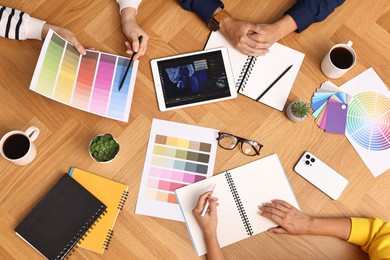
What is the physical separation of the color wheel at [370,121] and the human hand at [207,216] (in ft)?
1.62

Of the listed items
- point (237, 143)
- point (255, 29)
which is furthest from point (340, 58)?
point (237, 143)

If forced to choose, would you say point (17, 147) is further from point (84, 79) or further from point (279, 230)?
point (279, 230)

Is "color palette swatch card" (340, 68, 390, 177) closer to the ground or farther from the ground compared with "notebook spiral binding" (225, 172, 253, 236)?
farther from the ground

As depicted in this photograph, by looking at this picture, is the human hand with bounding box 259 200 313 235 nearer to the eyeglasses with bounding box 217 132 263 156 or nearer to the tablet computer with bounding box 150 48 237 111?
the eyeglasses with bounding box 217 132 263 156

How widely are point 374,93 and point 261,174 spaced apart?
0.47 meters

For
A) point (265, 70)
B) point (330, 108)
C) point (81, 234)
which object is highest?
point (265, 70)

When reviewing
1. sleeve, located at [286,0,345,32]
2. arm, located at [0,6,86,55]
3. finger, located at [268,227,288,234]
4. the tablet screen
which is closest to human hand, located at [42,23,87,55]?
arm, located at [0,6,86,55]

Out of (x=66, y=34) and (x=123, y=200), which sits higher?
(x=66, y=34)

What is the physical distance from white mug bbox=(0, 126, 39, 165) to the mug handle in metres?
0.01

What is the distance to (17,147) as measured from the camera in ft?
3.35

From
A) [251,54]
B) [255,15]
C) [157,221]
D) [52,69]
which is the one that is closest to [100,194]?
[157,221]

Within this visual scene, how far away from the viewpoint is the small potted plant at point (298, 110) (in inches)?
41.9

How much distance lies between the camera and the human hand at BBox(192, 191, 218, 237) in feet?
3.36

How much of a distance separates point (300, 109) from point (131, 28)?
591 mm
